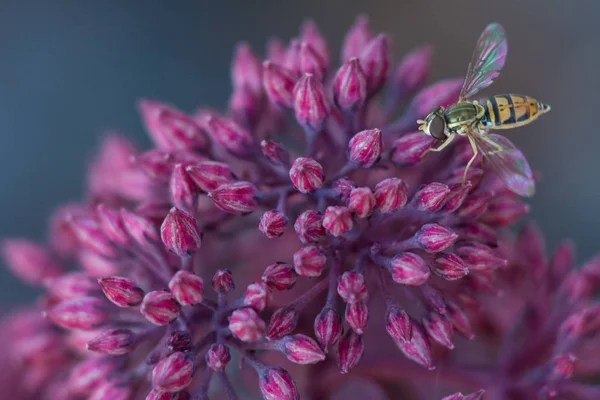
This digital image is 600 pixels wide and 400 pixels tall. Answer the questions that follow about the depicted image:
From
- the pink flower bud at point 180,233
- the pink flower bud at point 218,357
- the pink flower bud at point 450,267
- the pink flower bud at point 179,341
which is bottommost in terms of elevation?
the pink flower bud at point 450,267

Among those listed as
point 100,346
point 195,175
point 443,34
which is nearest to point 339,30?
point 443,34

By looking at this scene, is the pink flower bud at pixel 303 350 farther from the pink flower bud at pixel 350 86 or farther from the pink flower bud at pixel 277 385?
the pink flower bud at pixel 350 86

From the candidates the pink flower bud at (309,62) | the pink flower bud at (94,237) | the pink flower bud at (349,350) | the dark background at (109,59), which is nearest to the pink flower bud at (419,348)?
the pink flower bud at (349,350)

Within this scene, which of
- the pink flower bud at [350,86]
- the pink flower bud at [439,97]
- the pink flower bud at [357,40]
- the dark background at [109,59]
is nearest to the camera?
the pink flower bud at [350,86]

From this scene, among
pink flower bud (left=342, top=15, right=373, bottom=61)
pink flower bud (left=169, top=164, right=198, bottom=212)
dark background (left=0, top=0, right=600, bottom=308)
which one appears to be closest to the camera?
pink flower bud (left=169, top=164, right=198, bottom=212)

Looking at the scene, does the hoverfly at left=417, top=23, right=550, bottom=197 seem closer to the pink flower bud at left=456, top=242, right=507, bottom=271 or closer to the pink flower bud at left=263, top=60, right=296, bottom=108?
the pink flower bud at left=456, top=242, right=507, bottom=271

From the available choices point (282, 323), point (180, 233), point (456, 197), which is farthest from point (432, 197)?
point (180, 233)

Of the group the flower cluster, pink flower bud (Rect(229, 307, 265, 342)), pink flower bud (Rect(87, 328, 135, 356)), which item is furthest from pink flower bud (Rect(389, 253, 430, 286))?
pink flower bud (Rect(87, 328, 135, 356))
